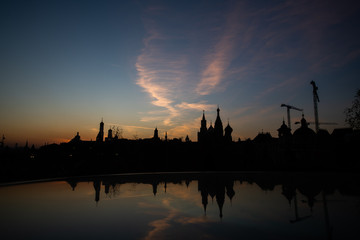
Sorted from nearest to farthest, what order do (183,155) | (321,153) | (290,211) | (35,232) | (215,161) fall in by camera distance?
1. (35,232)
2. (290,211)
3. (215,161)
4. (183,155)
5. (321,153)

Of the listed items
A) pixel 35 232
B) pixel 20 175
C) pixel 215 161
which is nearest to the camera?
pixel 35 232

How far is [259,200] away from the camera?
14.7 m

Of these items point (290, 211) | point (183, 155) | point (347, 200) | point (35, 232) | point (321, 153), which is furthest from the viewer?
point (321, 153)

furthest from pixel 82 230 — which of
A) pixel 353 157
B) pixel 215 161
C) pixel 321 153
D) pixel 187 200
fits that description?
pixel 321 153

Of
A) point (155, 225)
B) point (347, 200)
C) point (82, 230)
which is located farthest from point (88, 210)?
point (347, 200)

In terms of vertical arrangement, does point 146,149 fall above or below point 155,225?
above

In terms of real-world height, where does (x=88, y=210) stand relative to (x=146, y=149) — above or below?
below

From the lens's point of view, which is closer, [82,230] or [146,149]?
[82,230]

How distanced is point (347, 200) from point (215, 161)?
2876 cm

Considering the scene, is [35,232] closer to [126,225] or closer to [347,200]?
[126,225]

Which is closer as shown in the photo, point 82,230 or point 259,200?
point 82,230

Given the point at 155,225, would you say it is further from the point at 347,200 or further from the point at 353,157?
the point at 353,157

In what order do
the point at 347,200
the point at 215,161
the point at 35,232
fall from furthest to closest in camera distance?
1. the point at 215,161
2. the point at 347,200
3. the point at 35,232

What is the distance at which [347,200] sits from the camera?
14.3 metres
